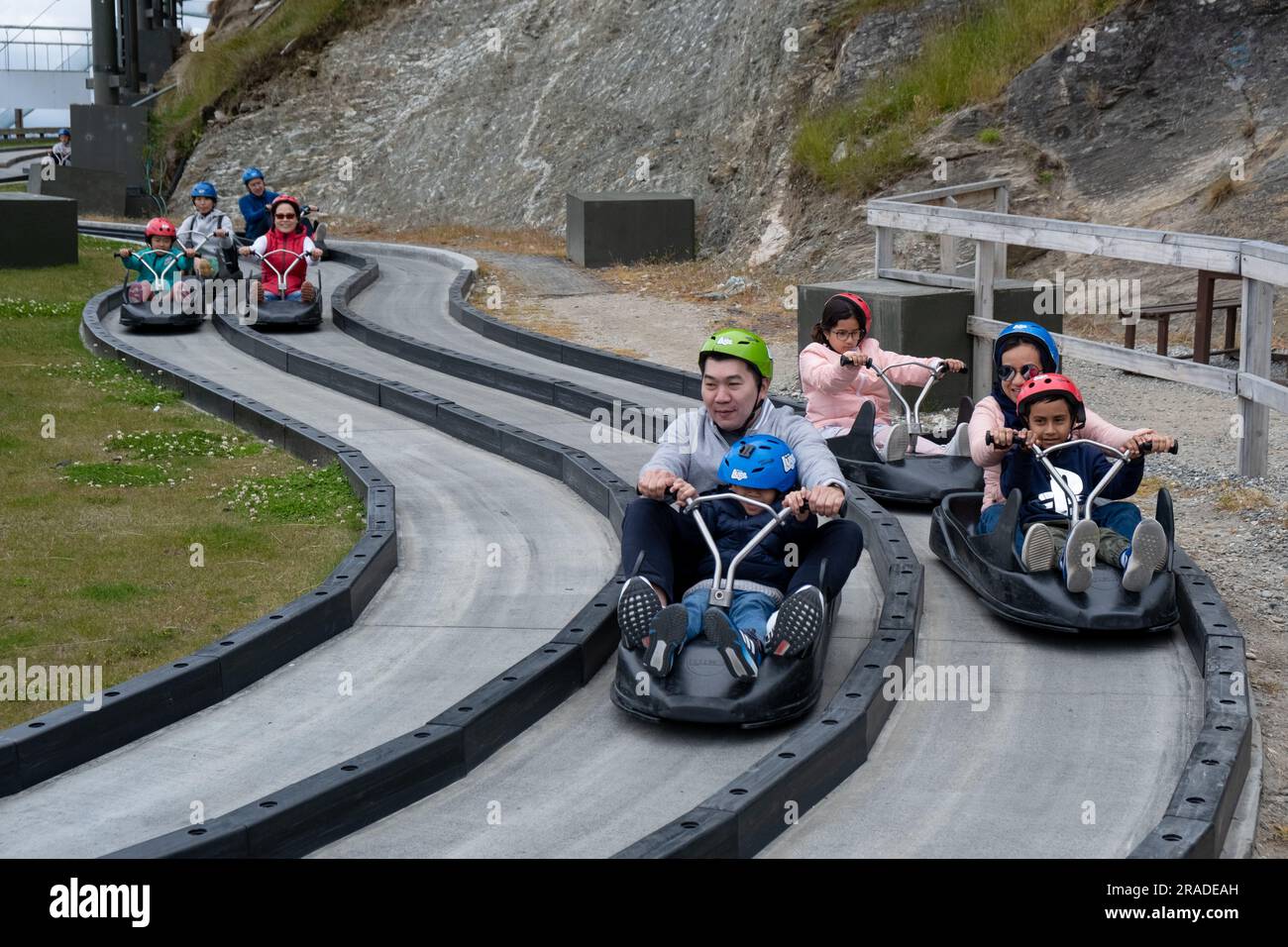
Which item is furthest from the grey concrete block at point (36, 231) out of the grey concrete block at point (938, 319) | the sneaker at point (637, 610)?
the sneaker at point (637, 610)

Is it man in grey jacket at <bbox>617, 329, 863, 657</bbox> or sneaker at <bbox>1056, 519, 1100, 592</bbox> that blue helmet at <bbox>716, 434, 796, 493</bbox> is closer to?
man in grey jacket at <bbox>617, 329, 863, 657</bbox>

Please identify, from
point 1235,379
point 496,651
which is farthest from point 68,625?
point 1235,379

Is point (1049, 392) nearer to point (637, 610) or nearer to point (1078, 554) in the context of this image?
point (1078, 554)

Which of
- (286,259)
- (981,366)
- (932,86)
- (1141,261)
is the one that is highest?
(932,86)

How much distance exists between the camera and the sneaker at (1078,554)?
5484mm

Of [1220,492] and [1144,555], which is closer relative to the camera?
[1144,555]

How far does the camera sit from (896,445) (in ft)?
25.3

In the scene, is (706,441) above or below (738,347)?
below

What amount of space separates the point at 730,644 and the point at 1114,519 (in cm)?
189

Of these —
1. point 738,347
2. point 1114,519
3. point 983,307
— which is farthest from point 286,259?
point 1114,519

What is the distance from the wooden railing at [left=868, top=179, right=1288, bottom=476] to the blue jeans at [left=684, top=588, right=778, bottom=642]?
12.0 ft

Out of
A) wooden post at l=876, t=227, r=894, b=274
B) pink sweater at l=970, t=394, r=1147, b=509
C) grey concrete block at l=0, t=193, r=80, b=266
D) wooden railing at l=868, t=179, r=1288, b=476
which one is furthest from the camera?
grey concrete block at l=0, t=193, r=80, b=266

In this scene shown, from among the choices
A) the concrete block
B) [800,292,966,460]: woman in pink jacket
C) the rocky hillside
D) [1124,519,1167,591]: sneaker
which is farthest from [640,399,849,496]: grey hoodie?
the concrete block

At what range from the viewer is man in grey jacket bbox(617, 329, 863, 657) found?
498 cm
